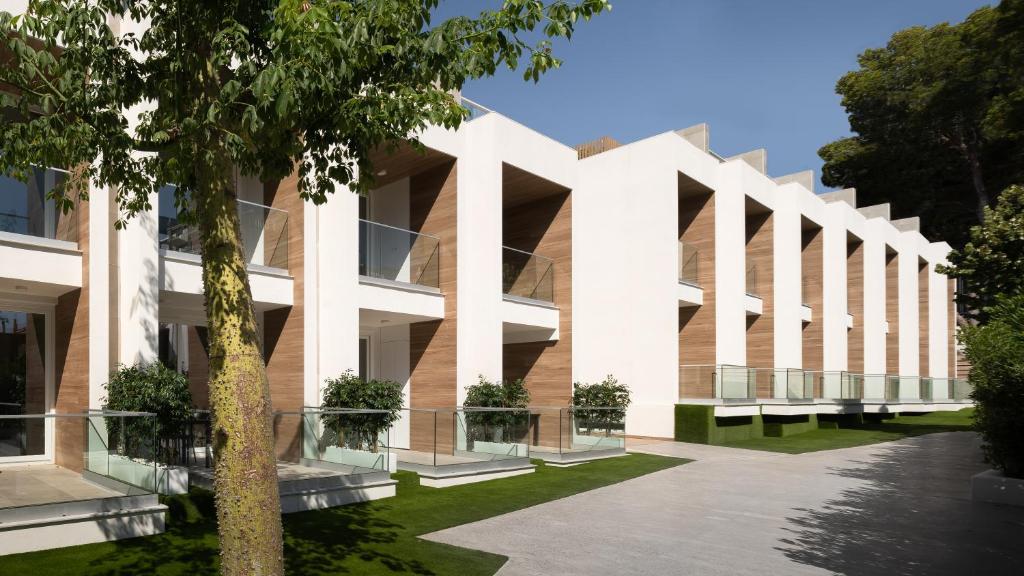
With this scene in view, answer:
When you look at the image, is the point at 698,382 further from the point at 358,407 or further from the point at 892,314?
the point at 892,314

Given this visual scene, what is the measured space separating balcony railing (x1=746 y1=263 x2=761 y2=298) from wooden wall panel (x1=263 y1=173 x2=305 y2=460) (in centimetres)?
1649

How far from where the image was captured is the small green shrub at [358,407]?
10031mm

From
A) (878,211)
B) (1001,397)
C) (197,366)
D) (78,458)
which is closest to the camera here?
(78,458)

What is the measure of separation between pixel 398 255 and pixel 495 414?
398 centimetres

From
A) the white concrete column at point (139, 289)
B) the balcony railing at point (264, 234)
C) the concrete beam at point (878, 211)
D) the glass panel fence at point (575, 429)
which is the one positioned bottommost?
the glass panel fence at point (575, 429)

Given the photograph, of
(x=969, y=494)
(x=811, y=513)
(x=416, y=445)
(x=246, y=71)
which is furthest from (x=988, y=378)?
(x=246, y=71)

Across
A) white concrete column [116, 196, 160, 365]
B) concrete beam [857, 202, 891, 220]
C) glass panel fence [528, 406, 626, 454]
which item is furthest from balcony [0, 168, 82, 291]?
concrete beam [857, 202, 891, 220]

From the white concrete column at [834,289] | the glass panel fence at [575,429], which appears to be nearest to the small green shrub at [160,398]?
the glass panel fence at [575,429]

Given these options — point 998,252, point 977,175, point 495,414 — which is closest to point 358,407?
point 495,414

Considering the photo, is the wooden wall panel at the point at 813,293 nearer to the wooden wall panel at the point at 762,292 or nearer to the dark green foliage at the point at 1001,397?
the wooden wall panel at the point at 762,292

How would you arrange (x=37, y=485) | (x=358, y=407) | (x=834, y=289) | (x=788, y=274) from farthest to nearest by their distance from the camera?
(x=834, y=289) < (x=788, y=274) < (x=358, y=407) < (x=37, y=485)

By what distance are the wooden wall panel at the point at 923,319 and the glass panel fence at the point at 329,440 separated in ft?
120

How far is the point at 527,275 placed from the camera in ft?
55.5

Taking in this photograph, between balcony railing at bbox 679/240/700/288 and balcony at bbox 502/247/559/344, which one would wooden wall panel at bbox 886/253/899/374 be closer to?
balcony railing at bbox 679/240/700/288
